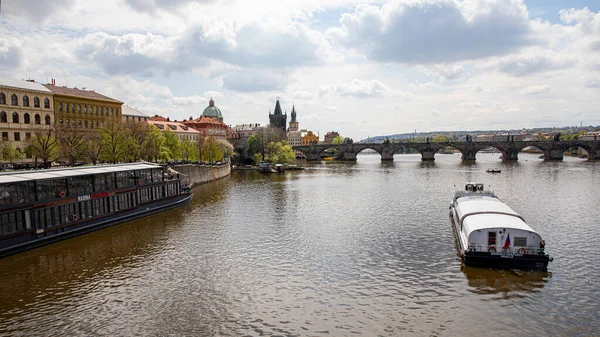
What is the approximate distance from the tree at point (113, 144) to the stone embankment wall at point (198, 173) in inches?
359

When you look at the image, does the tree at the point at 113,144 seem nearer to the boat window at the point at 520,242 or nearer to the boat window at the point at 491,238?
the boat window at the point at 491,238

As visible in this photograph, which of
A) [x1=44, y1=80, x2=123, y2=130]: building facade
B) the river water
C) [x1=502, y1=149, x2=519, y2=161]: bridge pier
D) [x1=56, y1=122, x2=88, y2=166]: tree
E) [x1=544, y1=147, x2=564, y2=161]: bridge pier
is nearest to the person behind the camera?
the river water

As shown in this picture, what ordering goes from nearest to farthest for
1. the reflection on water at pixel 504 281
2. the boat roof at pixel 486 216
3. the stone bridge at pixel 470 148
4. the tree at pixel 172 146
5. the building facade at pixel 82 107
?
the reflection on water at pixel 504 281
the boat roof at pixel 486 216
the building facade at pixel 82 107
the tree at pixel 172 146
the stone bridge at pixel 470 148

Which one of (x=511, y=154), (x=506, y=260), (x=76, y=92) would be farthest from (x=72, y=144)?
(x=511, y=154)

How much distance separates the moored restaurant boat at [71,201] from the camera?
32406 millimetres

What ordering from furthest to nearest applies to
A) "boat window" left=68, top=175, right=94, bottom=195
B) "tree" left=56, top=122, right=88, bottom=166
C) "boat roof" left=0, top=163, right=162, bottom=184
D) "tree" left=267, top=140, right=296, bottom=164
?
"tree" left=267, top=140, right=296, bottom=164 → "tree" left=56, top=122, right=88, bottom=166 → "boat window" left=68, top=175, right=94, bottom=195 → "boat roof" left=0, top=163, right=162, bottom=184

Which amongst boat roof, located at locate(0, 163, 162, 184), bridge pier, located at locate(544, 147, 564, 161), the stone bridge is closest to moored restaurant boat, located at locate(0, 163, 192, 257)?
boat roof, located at locate(0, 163, 162, 184)

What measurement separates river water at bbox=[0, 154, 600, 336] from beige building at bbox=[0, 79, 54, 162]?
4304 cm

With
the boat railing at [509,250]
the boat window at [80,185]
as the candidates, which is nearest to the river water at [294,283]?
the boat railing at [509,250]

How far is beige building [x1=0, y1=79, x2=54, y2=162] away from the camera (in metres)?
72.4

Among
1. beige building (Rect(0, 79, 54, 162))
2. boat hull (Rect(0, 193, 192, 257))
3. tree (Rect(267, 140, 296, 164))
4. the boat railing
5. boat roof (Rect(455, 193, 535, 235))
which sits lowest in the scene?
the boat railing

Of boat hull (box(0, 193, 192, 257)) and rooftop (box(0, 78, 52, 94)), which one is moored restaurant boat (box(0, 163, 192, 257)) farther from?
rooftop (box(0, 78, 52, 94))

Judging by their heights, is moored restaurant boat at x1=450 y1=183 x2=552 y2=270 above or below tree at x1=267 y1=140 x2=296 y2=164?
below

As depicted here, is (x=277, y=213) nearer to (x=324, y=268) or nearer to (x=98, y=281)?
(x=324, y=268)
